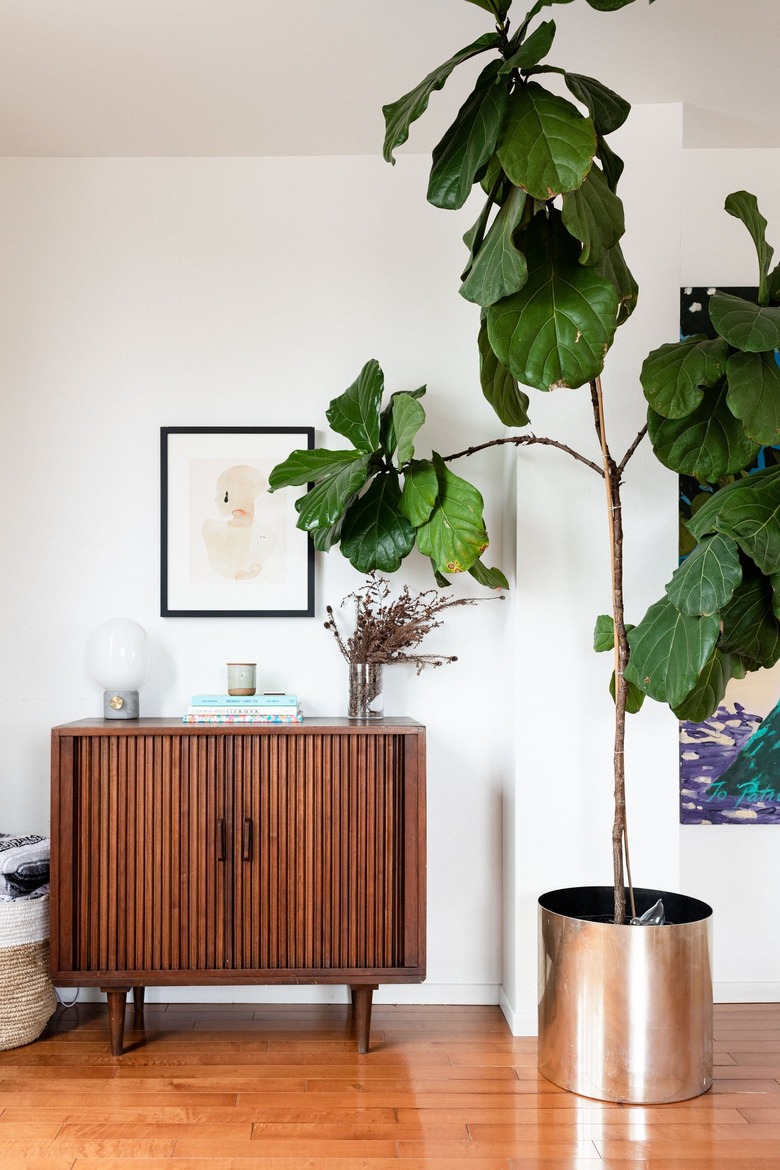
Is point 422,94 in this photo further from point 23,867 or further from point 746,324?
Result: point 23,867

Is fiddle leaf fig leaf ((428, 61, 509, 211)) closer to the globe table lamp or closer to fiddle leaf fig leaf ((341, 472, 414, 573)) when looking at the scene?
fiddle leaf fig leaf ((341, 472, 414, 573))

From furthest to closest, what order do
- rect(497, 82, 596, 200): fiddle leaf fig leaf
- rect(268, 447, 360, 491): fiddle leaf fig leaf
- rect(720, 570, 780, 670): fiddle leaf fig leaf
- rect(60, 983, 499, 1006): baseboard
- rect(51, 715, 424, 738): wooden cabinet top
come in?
rect(60, 983, 499, 1006): baseboard < rect(268, 447, 360, 491): fiddle leaf fig leaf < rect(51, 715, 424, 738): wooden cabinet top < rect(720, 570, 780, 670): fiddle leaf fig leaf < rect(497, 82, 596, 200): fiddle leaf fig leaf

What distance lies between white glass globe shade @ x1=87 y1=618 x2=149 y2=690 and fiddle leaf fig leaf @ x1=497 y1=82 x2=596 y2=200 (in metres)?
1.70

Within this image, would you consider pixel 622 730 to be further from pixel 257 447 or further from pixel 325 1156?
pixel 257 447

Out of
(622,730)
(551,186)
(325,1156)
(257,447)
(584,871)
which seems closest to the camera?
(551,186)

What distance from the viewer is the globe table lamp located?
2.88 metres

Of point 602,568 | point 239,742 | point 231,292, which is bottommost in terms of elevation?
point 239,742

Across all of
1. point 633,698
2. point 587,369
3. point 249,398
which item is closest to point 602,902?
point 633,698

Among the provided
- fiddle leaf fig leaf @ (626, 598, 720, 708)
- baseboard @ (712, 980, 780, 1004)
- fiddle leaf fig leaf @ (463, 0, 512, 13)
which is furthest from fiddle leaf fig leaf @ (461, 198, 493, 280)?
baseboard @ (712, 980, 780, 1004)

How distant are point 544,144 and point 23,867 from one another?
7.35 ft

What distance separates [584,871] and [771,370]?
1.47 metres

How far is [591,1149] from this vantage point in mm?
2104

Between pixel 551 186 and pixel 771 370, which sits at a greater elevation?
pixel 551 186

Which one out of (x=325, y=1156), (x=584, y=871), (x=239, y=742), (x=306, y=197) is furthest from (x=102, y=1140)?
(x=306, y=197)
